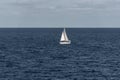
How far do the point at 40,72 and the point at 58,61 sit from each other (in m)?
21.2

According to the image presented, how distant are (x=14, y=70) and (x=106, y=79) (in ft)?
81.0

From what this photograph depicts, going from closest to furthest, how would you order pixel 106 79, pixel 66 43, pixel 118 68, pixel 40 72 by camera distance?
pixel 106 79 < pixel 40 72 < pixel 118 68 < pixel 66 43

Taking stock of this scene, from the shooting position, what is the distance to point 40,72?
87.2 m

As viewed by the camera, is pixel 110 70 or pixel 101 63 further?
pixel 101 63

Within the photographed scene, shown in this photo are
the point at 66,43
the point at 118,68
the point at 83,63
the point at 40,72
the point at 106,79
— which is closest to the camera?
the point at 106,79

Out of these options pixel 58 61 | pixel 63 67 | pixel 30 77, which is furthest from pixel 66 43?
pixel 30 77

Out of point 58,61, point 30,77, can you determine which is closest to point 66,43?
point 58,61

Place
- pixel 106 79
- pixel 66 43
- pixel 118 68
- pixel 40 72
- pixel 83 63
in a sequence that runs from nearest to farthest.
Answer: pixel 106 79 < pixel 40 72 < pixel 118 68 < pixel 83 63 < pixel 66 43

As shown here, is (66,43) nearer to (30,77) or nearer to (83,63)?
(83,63)

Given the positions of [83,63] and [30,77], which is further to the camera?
[83,63]

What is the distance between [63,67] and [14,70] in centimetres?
1349

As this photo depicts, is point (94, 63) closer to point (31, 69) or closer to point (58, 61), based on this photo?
point (58, 61)

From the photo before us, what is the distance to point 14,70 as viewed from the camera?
294 feet

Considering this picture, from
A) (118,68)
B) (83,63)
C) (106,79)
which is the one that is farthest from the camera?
(83,63)
